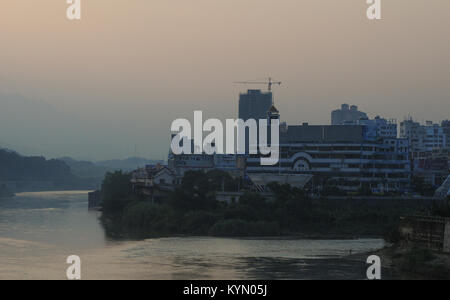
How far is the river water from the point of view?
1364 inches

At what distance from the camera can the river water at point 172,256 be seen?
114ft

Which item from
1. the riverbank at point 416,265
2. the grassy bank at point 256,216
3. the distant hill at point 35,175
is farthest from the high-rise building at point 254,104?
the riverbank at point 416,265

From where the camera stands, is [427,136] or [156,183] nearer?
[156,183]

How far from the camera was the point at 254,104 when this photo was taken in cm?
18688

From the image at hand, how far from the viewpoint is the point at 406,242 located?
39.0 m

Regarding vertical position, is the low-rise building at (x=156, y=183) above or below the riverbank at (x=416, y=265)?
above

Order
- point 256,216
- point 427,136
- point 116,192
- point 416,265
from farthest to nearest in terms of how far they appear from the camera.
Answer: point 427,136 < point 116,192 < point 256,216 < point 416,265

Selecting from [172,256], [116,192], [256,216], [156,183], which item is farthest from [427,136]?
[172,256]

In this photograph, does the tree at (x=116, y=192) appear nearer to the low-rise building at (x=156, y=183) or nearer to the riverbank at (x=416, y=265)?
the low-rise building at (x=156, y=183)

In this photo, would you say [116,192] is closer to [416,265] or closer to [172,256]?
[172,256]

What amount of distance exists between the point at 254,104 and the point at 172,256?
147m

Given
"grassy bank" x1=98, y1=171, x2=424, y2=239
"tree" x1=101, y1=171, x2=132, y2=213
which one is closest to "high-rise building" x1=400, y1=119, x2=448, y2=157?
"tree" x1=101, y1=171, x2=132, y2=213

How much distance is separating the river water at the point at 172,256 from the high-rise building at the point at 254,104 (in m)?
127

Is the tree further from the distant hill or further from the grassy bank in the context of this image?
the distant hill
